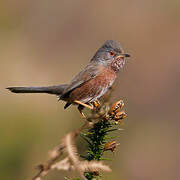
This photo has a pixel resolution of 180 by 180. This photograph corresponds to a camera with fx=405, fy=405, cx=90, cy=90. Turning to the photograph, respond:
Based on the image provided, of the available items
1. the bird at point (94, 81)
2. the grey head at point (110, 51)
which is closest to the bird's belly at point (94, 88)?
the bird at point (94, 81)

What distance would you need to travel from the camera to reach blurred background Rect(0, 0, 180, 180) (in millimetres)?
13359

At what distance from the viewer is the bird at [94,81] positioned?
5316mm

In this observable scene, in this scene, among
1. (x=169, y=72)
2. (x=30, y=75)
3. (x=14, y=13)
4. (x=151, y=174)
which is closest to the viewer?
(x=151, y=174)

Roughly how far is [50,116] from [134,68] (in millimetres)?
8842

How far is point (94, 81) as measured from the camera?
5414 millimetres

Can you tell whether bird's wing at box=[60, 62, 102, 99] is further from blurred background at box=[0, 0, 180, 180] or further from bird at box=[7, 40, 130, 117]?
blurred background at box=[0, 0, 180, 180]

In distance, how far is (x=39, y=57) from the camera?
698 inches

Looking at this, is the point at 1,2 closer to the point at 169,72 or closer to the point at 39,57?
the point at 39,57

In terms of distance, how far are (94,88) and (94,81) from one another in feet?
0.42

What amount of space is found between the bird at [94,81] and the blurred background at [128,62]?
2919 millimetres

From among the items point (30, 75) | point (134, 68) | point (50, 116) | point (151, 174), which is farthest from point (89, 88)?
point (134, 68)

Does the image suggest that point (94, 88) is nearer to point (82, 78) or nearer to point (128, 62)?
point (82, 78)

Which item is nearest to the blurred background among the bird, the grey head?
the bird

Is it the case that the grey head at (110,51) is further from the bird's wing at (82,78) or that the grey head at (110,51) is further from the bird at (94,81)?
the bird's wing at (82,78)
